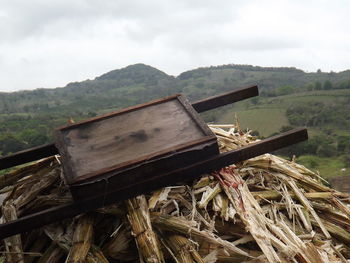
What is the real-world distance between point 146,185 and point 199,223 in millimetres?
477

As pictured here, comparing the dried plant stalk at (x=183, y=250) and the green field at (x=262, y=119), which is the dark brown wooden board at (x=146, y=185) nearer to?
the dried plant stalk at (x=183, y=250)

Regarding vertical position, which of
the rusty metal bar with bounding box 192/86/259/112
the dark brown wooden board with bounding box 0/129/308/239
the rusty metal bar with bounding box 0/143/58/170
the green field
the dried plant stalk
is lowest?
the green field

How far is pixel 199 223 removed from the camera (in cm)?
291

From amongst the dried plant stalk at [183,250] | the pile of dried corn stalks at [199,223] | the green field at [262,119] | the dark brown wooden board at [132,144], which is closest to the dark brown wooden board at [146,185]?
the dark brown wooden board at [132,144]

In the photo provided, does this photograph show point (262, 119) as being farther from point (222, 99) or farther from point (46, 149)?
point (46, 149)

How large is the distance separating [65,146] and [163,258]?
3.90 ft

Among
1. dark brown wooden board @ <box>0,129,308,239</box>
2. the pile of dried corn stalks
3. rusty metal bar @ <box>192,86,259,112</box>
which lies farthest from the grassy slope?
dark brown wooden board @ <box>0,129,308,239</box>

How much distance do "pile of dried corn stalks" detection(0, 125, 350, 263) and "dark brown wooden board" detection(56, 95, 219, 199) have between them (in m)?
0.29

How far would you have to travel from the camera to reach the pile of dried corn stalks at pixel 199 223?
9.13 ft

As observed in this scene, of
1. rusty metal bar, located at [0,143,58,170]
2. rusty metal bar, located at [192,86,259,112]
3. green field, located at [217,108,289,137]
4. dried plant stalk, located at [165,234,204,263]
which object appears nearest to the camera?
dried plant stalk, located at [165,234,204,263]

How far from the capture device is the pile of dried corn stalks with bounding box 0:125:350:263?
9.13ft

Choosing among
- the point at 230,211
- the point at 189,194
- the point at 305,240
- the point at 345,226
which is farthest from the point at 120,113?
the point at 345,226

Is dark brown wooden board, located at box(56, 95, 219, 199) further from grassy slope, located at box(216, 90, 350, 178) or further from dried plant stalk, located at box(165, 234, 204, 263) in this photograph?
grassy slope, located at box(216, 90, 350, 178)

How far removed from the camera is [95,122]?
3.58 meters
